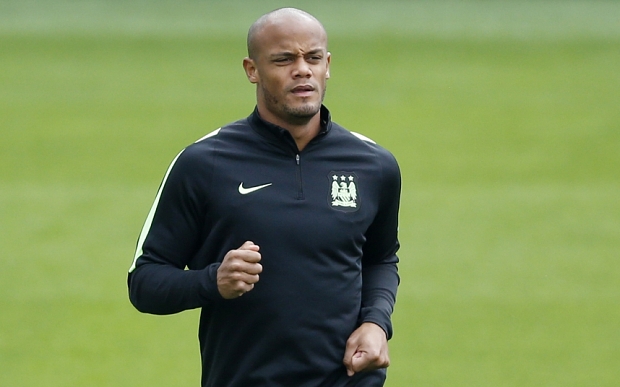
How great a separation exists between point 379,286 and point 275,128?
0.55 meters

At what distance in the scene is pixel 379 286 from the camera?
3.19 metres

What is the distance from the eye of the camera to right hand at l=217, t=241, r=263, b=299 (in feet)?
8.87

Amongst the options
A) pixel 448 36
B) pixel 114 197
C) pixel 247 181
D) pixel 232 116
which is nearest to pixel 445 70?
pixel 448 36

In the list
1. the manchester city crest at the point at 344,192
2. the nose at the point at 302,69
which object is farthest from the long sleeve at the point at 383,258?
the nose at the point at 302,69

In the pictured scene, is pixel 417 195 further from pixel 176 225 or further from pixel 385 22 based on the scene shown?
pixel 176 225

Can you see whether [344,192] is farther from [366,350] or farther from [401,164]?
[401,164]

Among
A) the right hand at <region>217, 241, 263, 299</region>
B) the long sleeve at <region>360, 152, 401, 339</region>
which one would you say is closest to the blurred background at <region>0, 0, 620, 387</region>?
the long sleeve at <region>360, 152, 401, 339</region>

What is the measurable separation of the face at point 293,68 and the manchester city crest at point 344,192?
177mm

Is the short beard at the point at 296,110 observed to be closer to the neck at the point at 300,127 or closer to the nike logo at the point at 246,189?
the neck at the point at 300,127

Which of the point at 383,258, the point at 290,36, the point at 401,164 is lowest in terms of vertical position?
the point at 401,164

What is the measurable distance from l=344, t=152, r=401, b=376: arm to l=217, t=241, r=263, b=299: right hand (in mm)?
380

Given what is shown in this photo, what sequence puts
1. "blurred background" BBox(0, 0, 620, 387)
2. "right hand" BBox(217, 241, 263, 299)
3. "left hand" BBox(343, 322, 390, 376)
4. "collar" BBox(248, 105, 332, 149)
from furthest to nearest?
"blurred background" BBox(0, 0, 620, 387) < "collar" BBox(248, 105, 332, 149) < "left hand" BBox(343, 322, 390, 376) < "right hand" BBox(217, 241, 263, 299)

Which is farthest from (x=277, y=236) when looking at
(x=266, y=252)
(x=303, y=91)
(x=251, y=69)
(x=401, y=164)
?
(x=401, y=164)

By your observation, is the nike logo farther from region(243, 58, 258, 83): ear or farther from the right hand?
region(243, 58, 258, 83): ear
